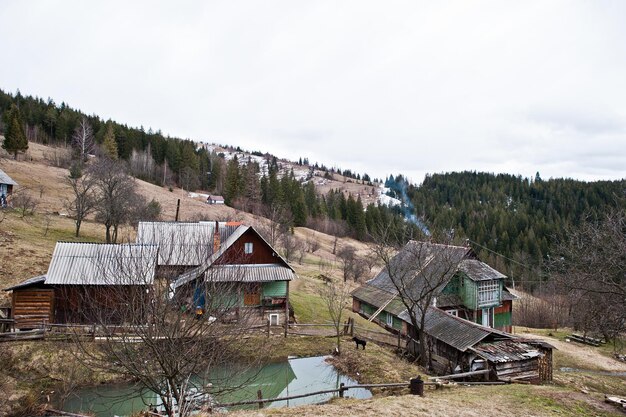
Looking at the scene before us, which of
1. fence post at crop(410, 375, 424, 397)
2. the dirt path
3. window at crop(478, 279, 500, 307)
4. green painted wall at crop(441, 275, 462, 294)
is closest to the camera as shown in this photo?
fence post at crop(410, 375, 424, 397)

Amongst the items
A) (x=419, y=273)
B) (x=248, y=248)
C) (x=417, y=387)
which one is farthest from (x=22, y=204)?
(x=417, y=387)

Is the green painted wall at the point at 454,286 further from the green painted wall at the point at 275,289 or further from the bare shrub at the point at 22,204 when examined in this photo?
the bare shrub at the point at 22,204

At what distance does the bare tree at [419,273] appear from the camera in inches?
995

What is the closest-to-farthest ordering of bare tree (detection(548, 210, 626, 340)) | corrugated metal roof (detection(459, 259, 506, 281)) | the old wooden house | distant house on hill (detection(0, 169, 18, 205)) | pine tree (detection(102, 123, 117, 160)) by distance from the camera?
bare tree (detection(548, 210, 626, 340)), the old wooden house, corrugated metal roof (detection(459, 259, 506, 281)), distant house on hill (detection(0, 169, 18, 205)), pine tree (detection(102, 123, 117, 160))

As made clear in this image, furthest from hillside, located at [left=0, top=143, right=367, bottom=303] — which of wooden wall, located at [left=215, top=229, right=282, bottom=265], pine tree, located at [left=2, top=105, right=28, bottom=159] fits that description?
wooden wall, located at [left=215, top=229, right=282, bottom=265]

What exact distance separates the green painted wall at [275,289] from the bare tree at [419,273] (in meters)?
8.74

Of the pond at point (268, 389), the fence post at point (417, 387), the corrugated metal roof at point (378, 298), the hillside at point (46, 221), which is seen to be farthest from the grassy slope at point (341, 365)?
the corrugated metal roof at point (378, 298)

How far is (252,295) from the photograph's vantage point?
32.3 metres

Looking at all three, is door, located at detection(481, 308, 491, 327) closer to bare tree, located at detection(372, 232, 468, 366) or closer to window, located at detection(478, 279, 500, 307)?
window, located at detection(478, 279, 500, 307)

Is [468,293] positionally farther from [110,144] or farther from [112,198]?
[110,144]

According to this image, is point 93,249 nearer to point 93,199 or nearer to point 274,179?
point 93,199

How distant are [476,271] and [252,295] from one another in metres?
22.1

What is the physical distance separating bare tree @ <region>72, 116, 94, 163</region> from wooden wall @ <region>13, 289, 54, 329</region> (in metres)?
73.1

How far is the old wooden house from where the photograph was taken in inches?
935
